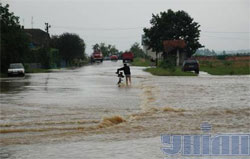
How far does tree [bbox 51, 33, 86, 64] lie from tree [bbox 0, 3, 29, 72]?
3641 centimetres

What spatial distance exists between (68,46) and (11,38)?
38.8 meters

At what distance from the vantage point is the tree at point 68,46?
9412 cm

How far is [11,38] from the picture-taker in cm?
5550

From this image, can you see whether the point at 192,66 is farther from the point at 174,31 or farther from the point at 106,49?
the point at 106,49

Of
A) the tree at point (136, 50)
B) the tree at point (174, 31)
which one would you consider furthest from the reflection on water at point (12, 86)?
the tree at point (136, 50)

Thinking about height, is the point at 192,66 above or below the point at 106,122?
above

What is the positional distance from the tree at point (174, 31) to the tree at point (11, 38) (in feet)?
109

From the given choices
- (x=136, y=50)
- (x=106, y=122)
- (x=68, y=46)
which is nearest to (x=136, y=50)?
(x=136, y=50)

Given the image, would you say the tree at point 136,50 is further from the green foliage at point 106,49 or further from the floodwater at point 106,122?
the floodwater at point 106,122

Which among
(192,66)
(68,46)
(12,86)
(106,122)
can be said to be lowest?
(12,86)

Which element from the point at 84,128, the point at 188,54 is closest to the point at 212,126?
the point at 84,128

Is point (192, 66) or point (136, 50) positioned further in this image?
point (136, 50)

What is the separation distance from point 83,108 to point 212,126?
19.7 feet

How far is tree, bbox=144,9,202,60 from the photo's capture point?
273 ft
